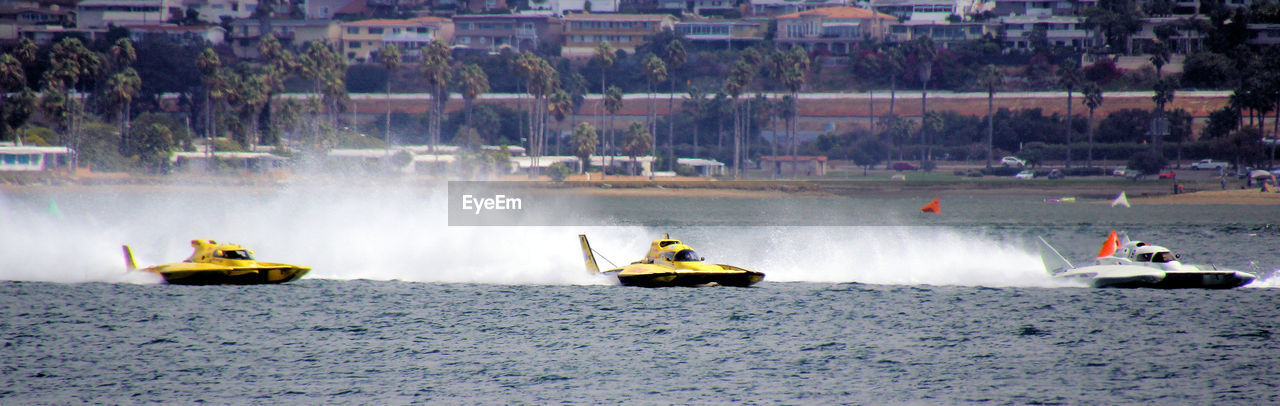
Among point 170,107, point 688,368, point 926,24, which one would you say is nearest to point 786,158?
point 926,24

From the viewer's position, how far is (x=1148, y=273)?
38000 mm

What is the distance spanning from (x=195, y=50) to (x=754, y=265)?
136751mm

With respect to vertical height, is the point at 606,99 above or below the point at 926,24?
below

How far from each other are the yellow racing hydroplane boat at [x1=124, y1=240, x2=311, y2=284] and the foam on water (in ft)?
3.81

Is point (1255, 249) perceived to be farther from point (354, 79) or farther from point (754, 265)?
point (354, 79)

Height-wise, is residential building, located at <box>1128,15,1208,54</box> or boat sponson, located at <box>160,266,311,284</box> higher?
residential building, located at <box>1128,15,1208,54</box>

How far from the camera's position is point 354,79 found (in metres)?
175

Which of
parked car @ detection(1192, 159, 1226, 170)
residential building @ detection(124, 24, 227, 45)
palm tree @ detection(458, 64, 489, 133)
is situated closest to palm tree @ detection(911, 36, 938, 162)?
parked car @ detection(1192, 159, 1226, 170)

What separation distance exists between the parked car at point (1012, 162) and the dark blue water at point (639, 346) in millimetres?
77036

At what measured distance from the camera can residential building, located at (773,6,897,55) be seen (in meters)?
186

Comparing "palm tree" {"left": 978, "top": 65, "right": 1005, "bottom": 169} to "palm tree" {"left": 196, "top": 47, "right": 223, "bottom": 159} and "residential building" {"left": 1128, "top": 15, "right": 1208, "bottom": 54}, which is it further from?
"palm tree" {"left": 196, "top": 47, "right": 223, "bottom": 159}

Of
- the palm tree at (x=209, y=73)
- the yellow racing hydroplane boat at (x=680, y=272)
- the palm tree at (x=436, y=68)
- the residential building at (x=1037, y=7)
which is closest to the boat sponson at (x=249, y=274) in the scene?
the yellow racing hydroplane boat at (x=680, y=272)

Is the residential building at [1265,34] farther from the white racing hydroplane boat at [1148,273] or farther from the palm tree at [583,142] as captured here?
the white racing hydroplane boat at [1148,273]

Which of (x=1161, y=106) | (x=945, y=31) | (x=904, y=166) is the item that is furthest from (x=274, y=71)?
(x=945, y=31)
